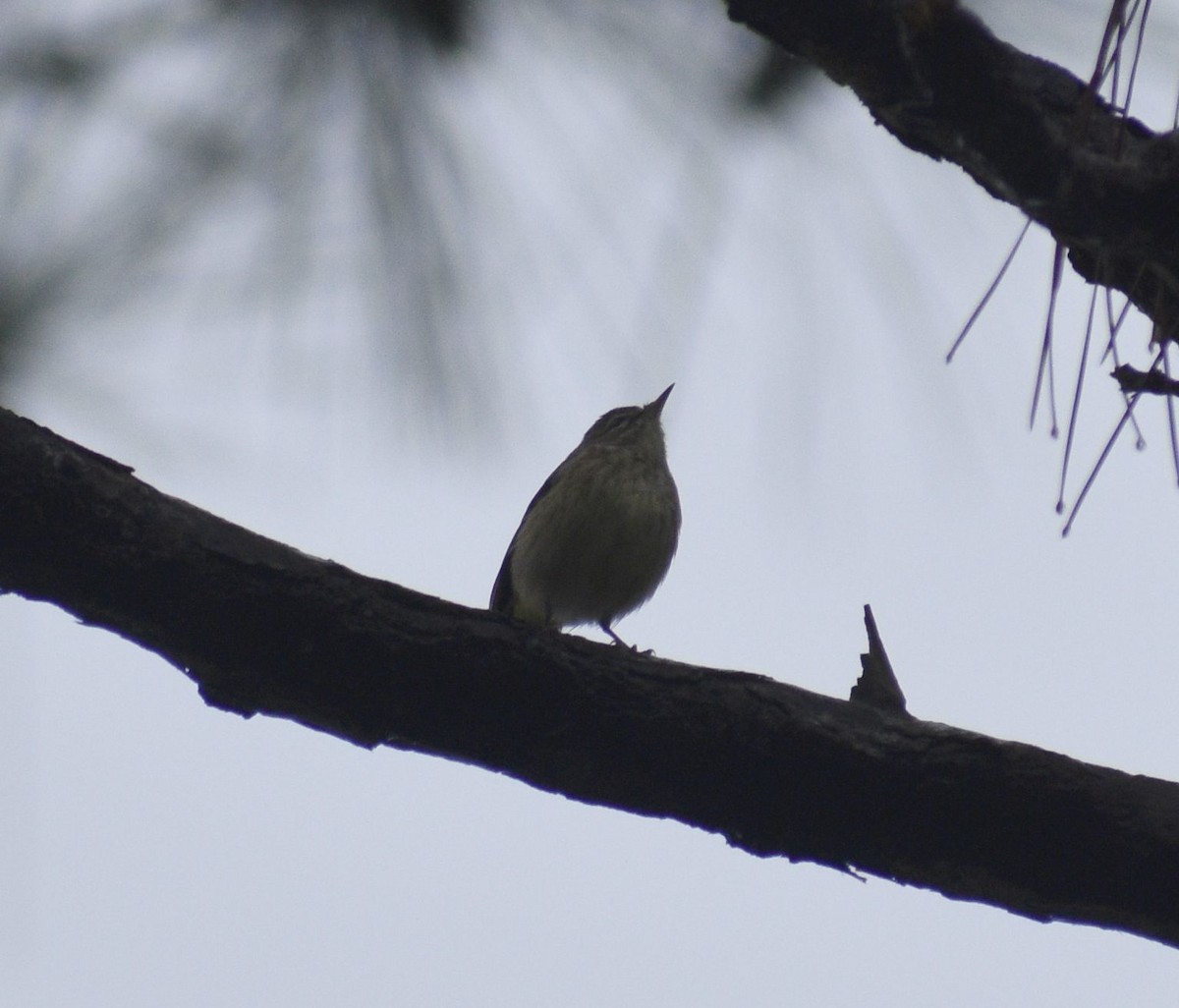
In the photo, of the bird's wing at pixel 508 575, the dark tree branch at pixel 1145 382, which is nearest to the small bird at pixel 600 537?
the bird's wing at pixel 508 575

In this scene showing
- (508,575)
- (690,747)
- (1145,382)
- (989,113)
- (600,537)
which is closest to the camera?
(989,113)

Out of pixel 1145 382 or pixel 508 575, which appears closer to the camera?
pixel 1145 382

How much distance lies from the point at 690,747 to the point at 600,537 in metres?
3.27

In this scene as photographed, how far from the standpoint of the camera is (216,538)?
3.29 metres

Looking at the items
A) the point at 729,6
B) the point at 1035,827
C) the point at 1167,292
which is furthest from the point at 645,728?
the point at 729,6

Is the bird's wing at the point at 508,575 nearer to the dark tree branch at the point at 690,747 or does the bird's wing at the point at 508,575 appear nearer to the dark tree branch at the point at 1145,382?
the dark tree branch at the point at 690,747

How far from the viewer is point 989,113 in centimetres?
232

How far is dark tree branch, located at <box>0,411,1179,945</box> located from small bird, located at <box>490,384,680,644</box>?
3186 millimetres

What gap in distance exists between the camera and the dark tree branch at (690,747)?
333 centimetres

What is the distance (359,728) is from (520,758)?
0.37m

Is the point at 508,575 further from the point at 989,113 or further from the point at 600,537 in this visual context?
the point at 989,113

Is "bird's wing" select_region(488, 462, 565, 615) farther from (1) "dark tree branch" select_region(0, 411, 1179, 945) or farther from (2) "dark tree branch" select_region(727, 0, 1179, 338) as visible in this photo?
(2) "dark tree branch" select_region(727, 0, 1179, 338)

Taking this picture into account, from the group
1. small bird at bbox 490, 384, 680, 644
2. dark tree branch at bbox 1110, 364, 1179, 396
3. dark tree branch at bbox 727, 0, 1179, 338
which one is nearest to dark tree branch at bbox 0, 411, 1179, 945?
dark tree branch at bbox 1110, 364, 1179, 396

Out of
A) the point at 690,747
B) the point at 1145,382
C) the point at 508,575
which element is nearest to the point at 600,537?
the point at 508,575
